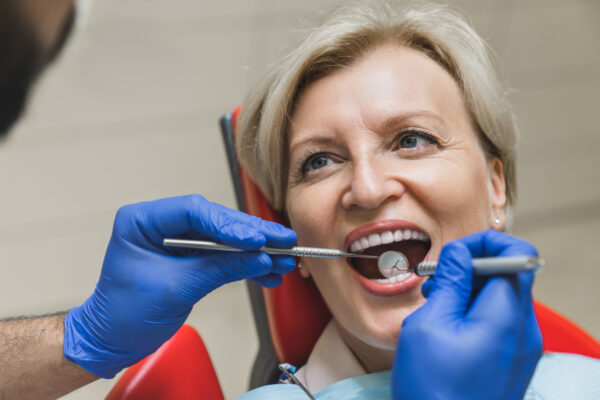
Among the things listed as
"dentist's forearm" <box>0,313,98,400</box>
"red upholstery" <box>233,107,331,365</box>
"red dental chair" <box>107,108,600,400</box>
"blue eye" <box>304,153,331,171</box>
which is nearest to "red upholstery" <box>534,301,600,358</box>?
"red dental chair" <box>107,108,600,400</box>

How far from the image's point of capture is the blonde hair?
1.35 m

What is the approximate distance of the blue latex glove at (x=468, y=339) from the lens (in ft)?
2.90

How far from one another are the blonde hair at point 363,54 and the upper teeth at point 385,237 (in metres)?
0.31

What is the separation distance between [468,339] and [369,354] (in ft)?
1.56

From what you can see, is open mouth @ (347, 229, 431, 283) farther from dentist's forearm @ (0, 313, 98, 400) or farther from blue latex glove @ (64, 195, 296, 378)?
dentist's forearm @ (0, 313, 98, 400)

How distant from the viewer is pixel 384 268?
4.11 ft

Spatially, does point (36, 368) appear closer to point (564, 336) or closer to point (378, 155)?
point (378, 155)

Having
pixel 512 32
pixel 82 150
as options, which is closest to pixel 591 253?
pixel 512 32

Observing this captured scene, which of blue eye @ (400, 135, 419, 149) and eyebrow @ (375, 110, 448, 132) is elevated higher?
eyebrow @ (375, 110, 448, 132)

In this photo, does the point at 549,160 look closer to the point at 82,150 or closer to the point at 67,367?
the point at 82,150

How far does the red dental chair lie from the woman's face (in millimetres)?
162

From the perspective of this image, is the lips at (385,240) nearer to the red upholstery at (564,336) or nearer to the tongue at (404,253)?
the tongue at (404,253)

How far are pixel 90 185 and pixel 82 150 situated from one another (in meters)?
0.17

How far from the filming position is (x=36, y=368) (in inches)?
47.6
